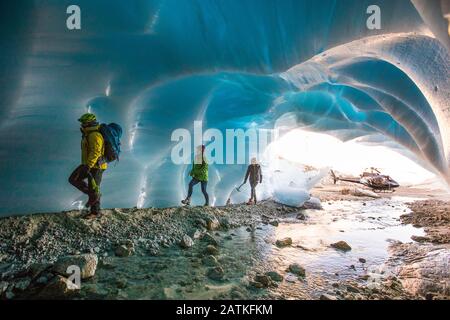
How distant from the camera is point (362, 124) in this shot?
11461 millimetres

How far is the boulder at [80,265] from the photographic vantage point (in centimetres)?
227

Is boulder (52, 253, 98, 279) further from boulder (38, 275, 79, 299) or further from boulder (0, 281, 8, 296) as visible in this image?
boulder (0, 281, 8, 296)

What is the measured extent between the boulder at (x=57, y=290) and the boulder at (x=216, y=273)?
1.17 metres

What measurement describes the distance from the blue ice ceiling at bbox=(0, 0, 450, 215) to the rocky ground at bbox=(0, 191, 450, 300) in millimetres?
927

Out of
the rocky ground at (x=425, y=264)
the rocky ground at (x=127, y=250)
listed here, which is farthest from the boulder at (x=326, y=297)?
the rocky ground at (x=425, y=264)

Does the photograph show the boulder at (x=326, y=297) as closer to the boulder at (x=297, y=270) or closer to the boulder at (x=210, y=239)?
the boulder at (x=297, y=270)

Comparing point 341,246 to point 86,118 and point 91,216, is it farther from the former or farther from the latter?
point 86,118

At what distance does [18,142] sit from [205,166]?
133 inches

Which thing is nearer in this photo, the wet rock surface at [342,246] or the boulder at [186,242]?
the boulder at [186,242]

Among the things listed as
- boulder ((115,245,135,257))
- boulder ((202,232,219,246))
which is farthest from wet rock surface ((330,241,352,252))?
boulder ((115,245,135,257))

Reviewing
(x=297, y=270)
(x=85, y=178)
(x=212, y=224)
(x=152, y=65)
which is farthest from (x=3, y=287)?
(x=152, y=65)

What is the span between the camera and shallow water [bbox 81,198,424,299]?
87.5 inches

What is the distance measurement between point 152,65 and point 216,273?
145 inches
